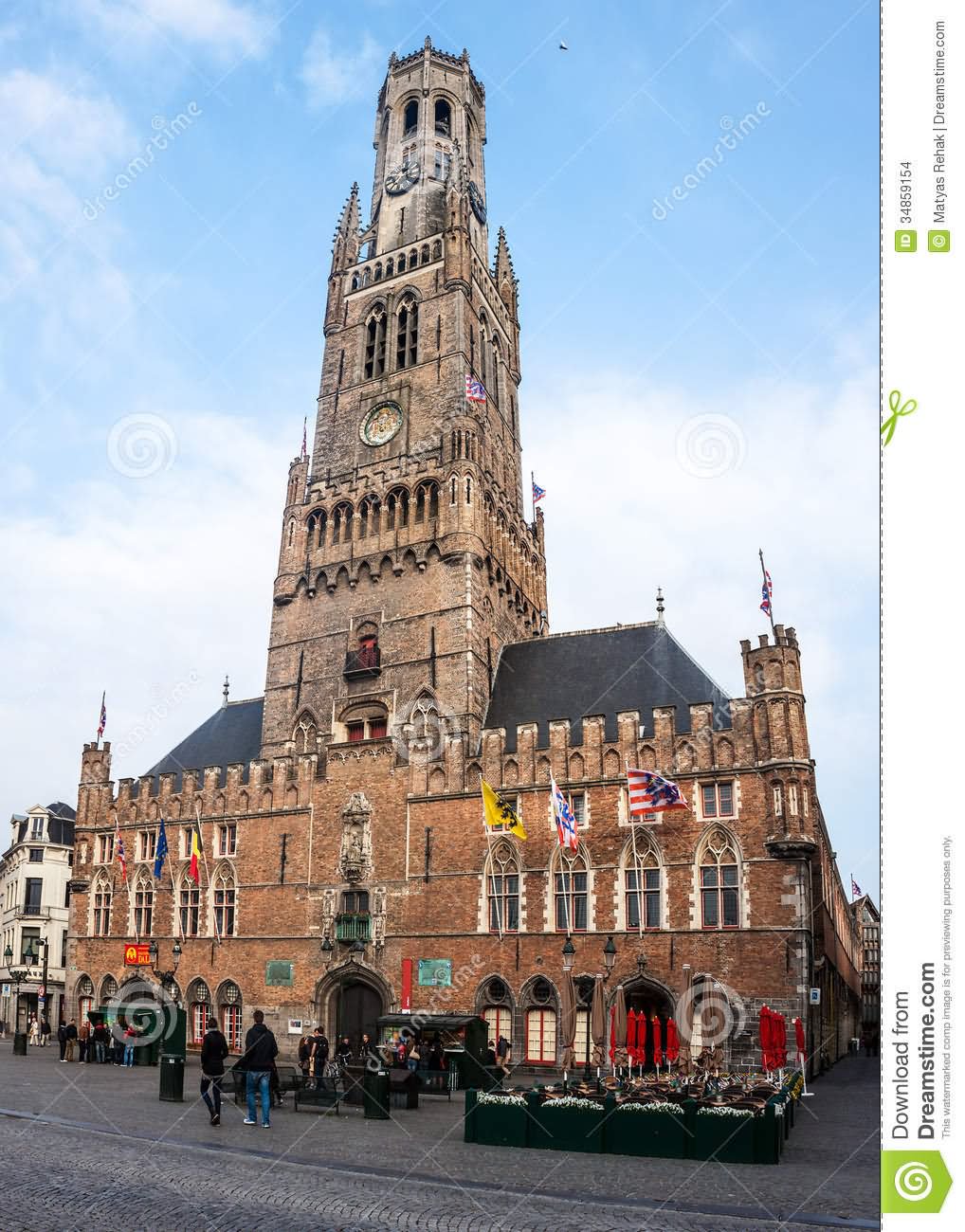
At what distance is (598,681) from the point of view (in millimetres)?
34500

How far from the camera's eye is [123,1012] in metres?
33.2

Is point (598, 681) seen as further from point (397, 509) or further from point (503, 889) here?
point (397, 509)

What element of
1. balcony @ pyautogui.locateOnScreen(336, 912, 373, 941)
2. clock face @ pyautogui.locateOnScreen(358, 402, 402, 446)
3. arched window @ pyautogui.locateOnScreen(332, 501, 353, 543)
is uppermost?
clock face @ pyautogui.locateOnScreen(358, 402, 402, 446)

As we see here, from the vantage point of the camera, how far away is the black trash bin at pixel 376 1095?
17391 millimetres

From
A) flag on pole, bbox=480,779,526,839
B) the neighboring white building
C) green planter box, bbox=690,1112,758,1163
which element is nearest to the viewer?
green planter box, bbox=690,1112,758,1163

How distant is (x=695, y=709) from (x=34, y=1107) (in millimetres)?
19885

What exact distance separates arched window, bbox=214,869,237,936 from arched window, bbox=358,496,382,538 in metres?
13.9

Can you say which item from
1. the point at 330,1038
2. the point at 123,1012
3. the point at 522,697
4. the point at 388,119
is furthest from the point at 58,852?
the point at 388,119

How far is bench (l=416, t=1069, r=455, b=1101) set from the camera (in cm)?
2175

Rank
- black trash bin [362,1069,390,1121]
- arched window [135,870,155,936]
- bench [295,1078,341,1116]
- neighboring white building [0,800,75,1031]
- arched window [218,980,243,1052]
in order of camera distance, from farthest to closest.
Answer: neighboring white building [0,800,75,1031] → arched window [135,870,155,936] → arched window [218,980,243,1052] → bench [295,1078,341,1116] → black trash bin [362,1069,390,1121]

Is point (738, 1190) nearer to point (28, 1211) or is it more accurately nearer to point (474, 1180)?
point (474, 1180)

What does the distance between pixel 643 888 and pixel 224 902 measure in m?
15.9

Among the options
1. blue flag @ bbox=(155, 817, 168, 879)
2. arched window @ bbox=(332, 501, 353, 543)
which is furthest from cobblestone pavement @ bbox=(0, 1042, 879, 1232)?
arched window @ bbox=(332, 501, 353, 543)

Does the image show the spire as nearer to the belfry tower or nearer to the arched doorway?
the belfry tower
